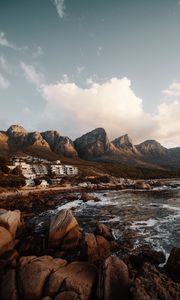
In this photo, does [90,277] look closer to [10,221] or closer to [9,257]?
[9,257]

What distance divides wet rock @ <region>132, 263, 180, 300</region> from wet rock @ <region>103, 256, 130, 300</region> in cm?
72

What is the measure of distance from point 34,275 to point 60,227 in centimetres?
796

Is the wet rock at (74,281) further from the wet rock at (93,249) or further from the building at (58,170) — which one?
the building at (58,170)

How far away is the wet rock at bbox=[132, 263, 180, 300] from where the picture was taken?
802 cm

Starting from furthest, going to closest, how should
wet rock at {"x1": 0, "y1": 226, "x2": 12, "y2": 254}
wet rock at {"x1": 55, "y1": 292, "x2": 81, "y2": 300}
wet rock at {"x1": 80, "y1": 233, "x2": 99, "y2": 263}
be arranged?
wet rock at {"x1": 0, "y1": 226, "x2": 12, "y2": 254}, wet rock at {"x1": 80, "y1": 233, "x2": 99, "y2": 263}, wet rock at {"x1": 55, "y1": 292, "x2": 81, "y2": 300}

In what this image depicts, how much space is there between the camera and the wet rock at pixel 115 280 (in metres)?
8.91

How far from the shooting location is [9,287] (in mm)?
9742

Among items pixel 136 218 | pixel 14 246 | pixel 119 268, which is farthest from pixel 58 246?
Result: pixel 136 218

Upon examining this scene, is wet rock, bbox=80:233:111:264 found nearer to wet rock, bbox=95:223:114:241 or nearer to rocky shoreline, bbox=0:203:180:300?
rocky shoreline, bbox=0:203:180:300

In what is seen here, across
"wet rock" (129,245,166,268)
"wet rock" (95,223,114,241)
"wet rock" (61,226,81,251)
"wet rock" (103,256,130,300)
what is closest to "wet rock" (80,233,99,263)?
"wet rock" (129,245,166,268)

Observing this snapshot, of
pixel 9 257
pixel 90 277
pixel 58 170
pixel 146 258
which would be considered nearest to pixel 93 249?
pixel 146 258

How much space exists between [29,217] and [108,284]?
23649 mm

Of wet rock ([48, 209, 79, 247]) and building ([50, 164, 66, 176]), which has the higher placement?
building ([50, 164, 66, 176])

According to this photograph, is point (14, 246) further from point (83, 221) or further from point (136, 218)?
point (136, 218)
